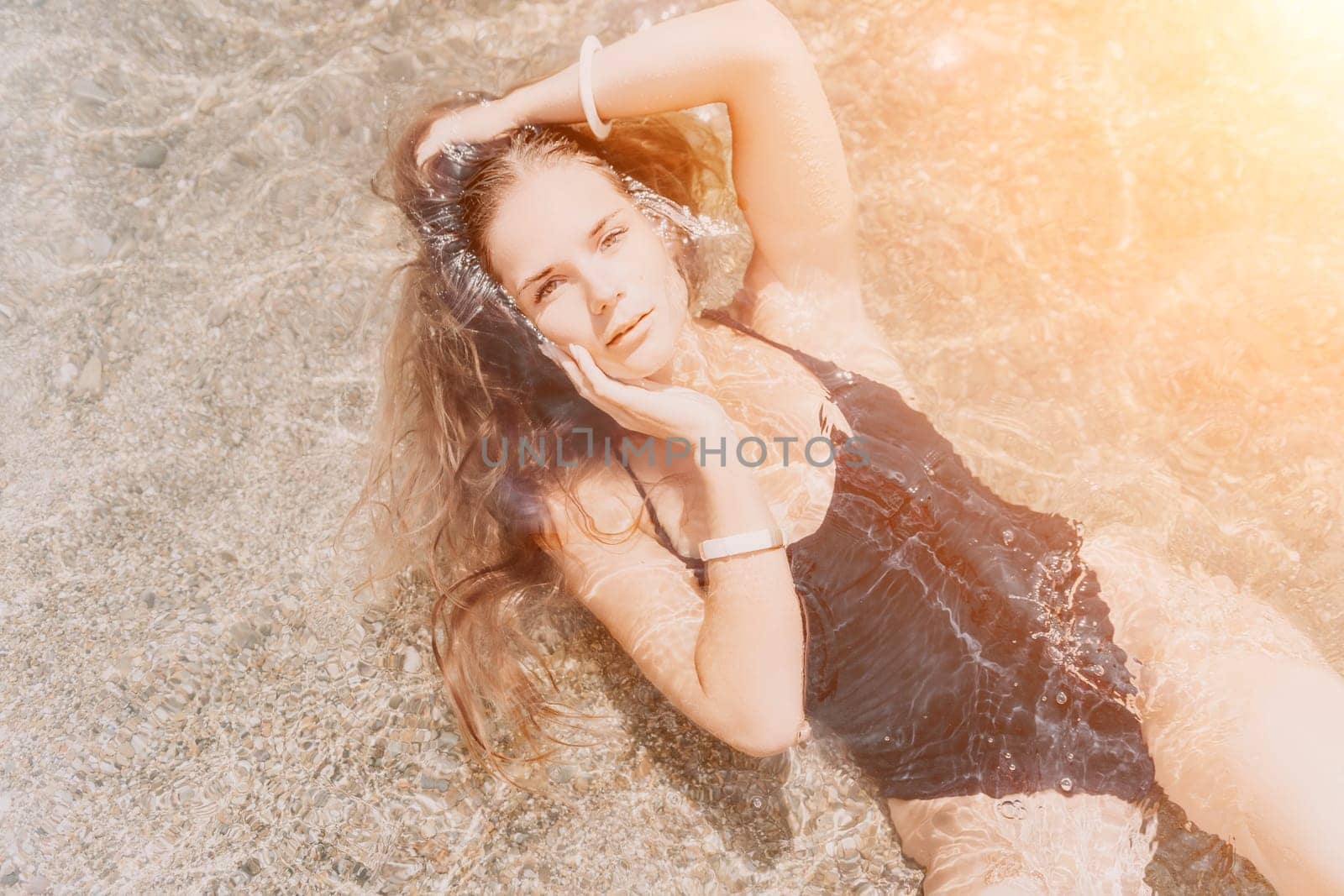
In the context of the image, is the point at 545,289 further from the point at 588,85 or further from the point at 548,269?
the point at 588,85

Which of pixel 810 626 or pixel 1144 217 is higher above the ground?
pixel 1144 217

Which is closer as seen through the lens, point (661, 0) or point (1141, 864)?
point (1141, 864)

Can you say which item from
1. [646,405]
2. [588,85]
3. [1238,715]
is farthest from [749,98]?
[1238,715]

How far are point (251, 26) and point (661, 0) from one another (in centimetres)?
122

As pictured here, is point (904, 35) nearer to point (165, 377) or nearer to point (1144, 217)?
point (1144, 217)

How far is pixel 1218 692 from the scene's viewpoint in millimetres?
1714

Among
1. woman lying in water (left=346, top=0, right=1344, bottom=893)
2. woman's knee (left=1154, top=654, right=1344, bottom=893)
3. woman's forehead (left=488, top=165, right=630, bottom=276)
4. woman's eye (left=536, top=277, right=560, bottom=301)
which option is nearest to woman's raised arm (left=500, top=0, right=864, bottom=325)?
woman lying in water (left=346, top=0, right=1344, bottom=893)

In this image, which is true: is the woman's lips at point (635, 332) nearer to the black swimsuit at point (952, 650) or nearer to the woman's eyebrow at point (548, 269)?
the woman's eyebrow at point (548, 269)

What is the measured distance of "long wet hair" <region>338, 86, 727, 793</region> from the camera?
1860 mm

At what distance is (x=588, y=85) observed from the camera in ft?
6.18

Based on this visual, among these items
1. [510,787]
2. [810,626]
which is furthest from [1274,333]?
[510,787]

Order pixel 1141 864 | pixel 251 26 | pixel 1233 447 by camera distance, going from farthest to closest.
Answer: pixel 251 26
pixel 1233 447
pixel 1141 864

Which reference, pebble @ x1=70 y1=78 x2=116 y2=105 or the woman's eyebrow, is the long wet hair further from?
pebble @ x1=70 y1=78 x2=116 y2=105

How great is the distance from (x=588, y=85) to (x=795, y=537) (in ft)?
3.42
